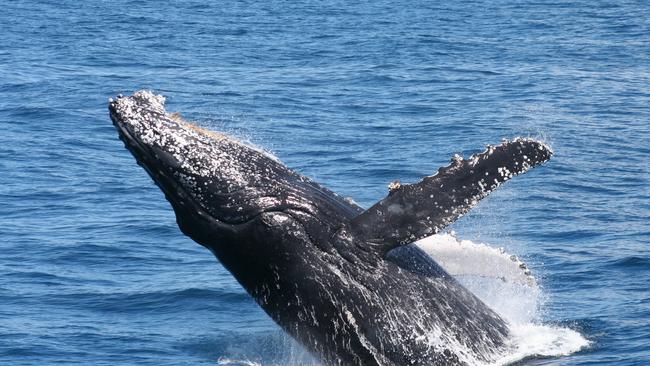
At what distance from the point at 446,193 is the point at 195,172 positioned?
3.00m

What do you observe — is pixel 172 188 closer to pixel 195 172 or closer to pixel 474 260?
pixel 195 172

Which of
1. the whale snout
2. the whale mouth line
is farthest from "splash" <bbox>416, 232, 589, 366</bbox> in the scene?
the whale snout

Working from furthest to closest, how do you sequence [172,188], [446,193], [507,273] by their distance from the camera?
1. [507,273]
2. [172,188]
3. [446,193]

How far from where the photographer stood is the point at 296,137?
34250 mm

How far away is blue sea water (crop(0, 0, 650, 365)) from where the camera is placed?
65.9 feet

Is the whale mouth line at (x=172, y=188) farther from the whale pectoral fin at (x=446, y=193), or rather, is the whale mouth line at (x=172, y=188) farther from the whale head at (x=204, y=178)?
the whale pectoral fin at (x=446, y=193)

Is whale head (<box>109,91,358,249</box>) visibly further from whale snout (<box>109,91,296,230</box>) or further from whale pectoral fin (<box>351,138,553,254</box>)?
whale pectoral fin (<box>351,138,553,254</box>)

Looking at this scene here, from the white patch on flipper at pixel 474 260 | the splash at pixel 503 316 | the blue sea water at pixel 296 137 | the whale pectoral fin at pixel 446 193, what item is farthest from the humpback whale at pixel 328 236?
the blue sea water at pixel 296 137

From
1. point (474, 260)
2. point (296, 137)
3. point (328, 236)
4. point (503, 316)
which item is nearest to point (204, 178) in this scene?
point (328, 236)

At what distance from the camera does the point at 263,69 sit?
47000 mm

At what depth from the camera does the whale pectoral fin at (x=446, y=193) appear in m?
13.6

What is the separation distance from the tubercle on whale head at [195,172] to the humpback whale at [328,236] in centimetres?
1

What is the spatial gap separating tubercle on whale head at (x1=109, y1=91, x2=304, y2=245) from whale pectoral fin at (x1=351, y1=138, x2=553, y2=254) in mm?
1345

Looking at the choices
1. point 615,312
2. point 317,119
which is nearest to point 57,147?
point 317,119
